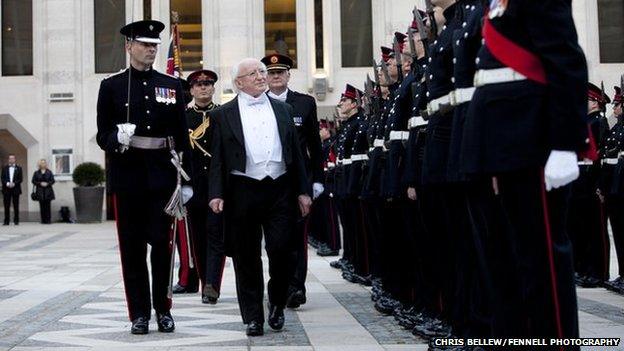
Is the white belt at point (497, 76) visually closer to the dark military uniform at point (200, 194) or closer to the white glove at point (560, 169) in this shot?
the white glove at point (560, 169)

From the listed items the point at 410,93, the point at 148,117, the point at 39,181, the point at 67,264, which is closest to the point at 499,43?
the point at 410,93

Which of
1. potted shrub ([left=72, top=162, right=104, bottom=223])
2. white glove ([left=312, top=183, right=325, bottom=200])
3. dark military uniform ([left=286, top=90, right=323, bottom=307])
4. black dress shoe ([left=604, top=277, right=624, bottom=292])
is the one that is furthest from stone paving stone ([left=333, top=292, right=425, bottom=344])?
potted shrub ([left=72, top=162, right=104, bottom=223])

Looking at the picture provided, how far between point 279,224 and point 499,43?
3222 mm

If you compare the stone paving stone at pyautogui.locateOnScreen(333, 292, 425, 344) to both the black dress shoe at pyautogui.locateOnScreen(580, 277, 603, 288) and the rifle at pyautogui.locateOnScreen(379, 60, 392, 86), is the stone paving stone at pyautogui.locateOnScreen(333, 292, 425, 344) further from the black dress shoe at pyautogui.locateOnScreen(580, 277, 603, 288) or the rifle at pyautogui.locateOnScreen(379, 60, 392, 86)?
the black dress shoe at pyautogui.locateOnScreen(580, 277, 603, 288)

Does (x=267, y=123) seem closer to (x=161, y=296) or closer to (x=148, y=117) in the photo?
(x=148, y=117)

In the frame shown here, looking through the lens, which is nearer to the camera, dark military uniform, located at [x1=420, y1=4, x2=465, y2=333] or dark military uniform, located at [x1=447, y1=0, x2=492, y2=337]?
dark military uniform, located at [x1=447, y1=0, x2=492, y2=337]

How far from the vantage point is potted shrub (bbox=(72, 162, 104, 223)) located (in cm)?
2880

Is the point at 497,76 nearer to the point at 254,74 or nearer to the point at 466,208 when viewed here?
the point at 466,208

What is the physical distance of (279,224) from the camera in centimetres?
715

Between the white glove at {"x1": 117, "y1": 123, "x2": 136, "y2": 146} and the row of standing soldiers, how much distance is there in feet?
6.36

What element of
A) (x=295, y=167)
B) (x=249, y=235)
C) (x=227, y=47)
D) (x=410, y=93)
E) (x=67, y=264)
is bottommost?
(x=67, y=264)

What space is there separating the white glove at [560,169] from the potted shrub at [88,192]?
25.9 metres

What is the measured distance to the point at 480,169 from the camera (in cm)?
435

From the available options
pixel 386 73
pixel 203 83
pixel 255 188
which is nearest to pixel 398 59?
pixel 386 73
